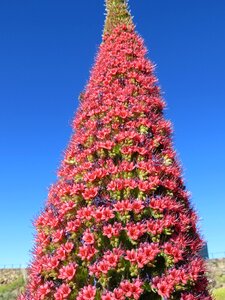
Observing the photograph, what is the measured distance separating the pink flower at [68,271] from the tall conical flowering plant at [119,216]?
0.06 ft

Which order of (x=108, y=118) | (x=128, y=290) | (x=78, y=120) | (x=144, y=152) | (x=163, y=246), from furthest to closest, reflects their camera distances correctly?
(x=78, y=120), (x=108, y=118), (x=144, y=152), (x=163, y=246), (x=128, y=290)

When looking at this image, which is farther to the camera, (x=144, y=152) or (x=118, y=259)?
(x=144, y=152)

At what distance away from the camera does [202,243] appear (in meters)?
8.98

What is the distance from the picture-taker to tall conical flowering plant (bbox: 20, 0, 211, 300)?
25.3ft

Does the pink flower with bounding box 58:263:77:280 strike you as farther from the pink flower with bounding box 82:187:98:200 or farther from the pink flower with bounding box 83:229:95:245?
the pink flower with bounding box 82:187:98:200

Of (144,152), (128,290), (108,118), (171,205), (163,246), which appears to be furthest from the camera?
(108,118)

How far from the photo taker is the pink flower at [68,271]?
25.5 feet

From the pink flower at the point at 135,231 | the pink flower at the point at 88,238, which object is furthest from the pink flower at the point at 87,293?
the pink flower at the point at 135,231

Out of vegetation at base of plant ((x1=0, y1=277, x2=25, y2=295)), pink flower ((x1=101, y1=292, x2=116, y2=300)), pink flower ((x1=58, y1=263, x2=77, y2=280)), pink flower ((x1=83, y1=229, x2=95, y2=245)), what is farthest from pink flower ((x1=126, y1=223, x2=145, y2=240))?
vegetation at base of plant ((x1=0, y1=277, x2=25, y2=295))

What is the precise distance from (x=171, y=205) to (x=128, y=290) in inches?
73.3

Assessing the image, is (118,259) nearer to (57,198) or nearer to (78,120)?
(57,198)

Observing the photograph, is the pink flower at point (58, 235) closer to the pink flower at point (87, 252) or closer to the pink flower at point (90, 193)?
the pink flower at point (87, 252)

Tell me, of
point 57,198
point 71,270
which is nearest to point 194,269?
point 71,270

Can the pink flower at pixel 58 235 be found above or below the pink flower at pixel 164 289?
above
